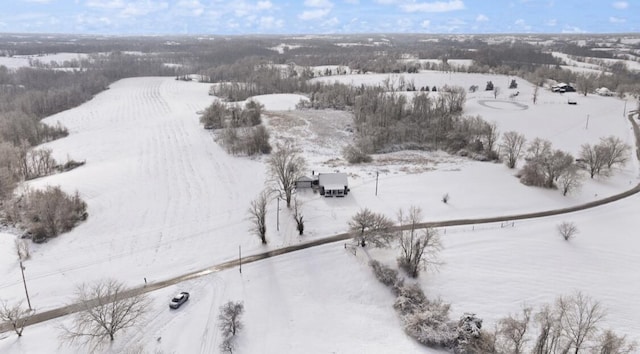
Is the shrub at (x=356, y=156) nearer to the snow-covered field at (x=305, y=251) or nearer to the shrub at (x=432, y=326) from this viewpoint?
the snow-covered field at (x=305, y=251)

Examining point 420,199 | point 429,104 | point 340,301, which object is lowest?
point 340,301

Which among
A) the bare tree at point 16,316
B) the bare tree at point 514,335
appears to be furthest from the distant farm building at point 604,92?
the bare tree at point 16,316

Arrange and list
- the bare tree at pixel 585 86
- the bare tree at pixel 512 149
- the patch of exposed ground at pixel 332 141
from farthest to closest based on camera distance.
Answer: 1. the bare tree at pixel 585 86
2. the patch of exposed ground at pixel 332 141
3. the bare tree at pixel 512 149

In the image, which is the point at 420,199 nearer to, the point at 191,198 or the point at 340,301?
the point at 340,301

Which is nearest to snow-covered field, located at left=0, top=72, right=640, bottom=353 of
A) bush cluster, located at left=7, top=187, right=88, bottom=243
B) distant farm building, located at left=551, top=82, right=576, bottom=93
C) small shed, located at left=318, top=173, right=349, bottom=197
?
small shed, located at left=318, top=173, right=349, bottom=197

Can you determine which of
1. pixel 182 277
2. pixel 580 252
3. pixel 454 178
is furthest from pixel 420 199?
pixel 182 277

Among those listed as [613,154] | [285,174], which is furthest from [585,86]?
[285,174]
